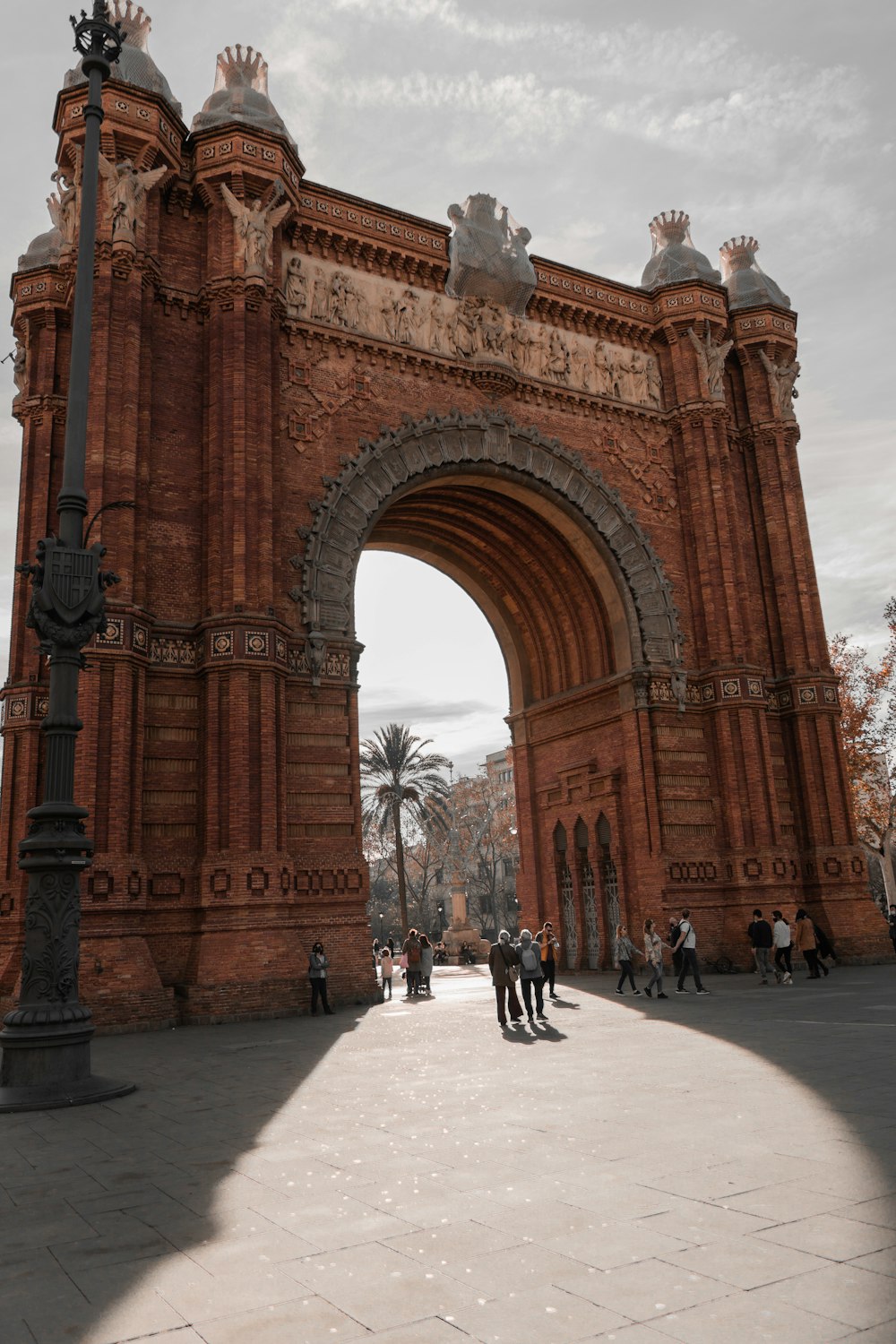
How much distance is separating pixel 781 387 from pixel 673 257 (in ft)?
15.3

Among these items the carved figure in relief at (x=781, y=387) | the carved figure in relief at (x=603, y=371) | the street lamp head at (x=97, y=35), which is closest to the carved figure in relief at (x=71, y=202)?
the street lamp head at (x=97, y=35)

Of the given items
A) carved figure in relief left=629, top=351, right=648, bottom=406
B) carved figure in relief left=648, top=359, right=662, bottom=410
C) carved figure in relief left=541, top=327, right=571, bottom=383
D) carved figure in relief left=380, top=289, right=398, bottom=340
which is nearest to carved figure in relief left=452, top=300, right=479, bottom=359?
carved figure in relief left=380, top=289, right=398, bottom=340

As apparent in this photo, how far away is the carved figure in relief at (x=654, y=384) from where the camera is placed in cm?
2662

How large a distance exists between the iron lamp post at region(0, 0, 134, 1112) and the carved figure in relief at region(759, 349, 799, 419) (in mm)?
20971

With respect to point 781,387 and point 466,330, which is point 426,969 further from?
point 781,387

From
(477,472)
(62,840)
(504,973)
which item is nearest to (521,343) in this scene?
(477,472)

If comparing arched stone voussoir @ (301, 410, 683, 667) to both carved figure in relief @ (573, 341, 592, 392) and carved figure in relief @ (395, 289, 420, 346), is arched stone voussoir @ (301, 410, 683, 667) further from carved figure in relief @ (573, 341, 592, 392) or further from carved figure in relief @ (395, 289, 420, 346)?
carved figure in relief @ (573, 341, 592, 392)

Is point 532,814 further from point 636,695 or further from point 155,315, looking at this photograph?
point 155,315

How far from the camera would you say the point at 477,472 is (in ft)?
77.2

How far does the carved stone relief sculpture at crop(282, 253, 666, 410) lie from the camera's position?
2197 cm

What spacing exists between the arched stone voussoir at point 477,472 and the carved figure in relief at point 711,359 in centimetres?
426

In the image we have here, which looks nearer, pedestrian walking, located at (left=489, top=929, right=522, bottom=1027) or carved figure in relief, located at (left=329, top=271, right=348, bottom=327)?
pedestrian walking, located at (left=489, top=929, right=522, bottom=1027)

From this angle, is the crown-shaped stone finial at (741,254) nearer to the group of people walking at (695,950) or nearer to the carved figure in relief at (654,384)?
the carved figure in relief at (654,384)

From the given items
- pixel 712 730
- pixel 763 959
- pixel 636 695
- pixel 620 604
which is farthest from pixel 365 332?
pixel 763 959
